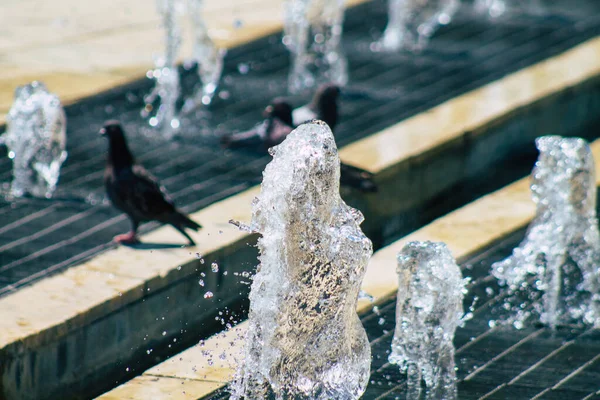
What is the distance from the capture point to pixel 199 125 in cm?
878

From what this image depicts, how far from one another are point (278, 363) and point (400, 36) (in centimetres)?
687

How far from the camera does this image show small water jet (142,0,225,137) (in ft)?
29.1

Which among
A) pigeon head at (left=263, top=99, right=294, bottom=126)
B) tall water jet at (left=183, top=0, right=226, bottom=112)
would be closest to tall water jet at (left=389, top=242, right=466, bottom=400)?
pigeon head at (left=263, top=99, right=294, bottom=126)

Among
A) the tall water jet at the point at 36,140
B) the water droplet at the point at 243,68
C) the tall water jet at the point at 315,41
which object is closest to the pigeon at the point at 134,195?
the tall water jet at the point at 36,140

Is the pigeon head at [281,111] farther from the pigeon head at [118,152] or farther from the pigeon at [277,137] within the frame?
the pigeon head at [118,152]

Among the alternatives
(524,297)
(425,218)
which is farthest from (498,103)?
(524,297)

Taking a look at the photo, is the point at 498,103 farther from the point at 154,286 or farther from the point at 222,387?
the point at 222,387

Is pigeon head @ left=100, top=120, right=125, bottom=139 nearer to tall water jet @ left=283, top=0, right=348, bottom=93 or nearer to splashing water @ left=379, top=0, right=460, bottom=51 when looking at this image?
tall water jet @ left=283, top=0, right=348, bottom=93

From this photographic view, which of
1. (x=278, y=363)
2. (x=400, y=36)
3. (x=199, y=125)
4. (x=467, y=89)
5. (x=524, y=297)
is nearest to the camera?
(x=278, y=363)

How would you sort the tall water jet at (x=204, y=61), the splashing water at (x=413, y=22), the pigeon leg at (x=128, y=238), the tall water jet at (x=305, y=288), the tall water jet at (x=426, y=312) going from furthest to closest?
the splashing water at (x=413, y=22) → the tall water jet at (x=204, y=61) → the pigeon leg at (x=128, y=238) → the tall water jet at (x=426, y=312) → the tall water jet at (x=305, y=288)

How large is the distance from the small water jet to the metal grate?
0.13 metres

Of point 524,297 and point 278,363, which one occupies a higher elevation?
point 278,363

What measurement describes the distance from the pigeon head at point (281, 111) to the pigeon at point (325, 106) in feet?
0.62

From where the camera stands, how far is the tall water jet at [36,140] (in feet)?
24.0
